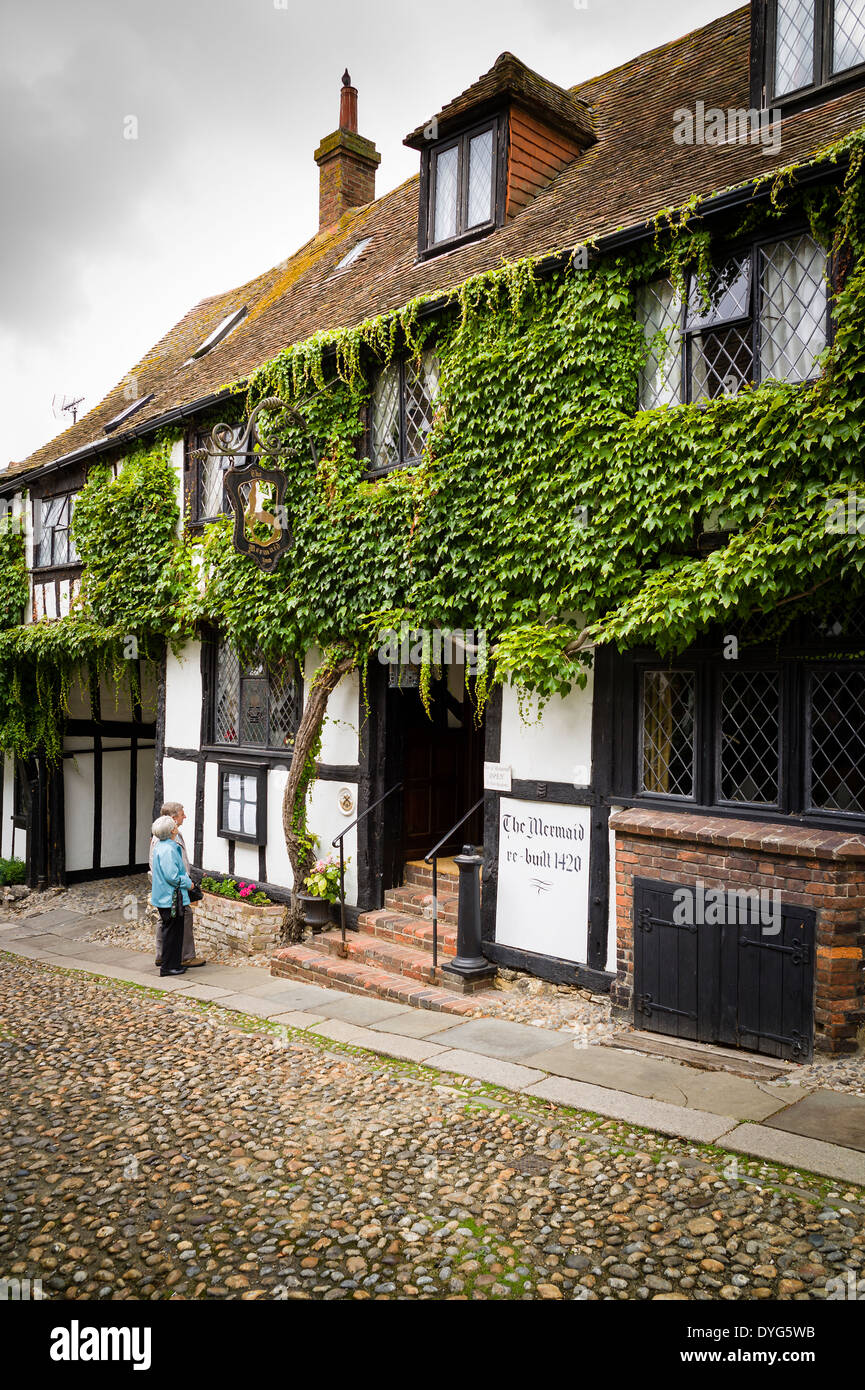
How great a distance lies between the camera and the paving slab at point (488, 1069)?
607 centimetres

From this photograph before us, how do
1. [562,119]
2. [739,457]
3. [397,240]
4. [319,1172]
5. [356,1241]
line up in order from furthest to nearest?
[397,240]
[562,119]
[739,457]
[319,1172]
[356,1241]

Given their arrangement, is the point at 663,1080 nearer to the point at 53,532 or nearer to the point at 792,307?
the point at 792,307

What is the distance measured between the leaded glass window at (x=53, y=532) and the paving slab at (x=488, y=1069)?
1081cm

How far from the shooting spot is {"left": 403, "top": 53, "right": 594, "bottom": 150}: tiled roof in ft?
30.1

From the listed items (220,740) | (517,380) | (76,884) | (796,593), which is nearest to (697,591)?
(796,593)

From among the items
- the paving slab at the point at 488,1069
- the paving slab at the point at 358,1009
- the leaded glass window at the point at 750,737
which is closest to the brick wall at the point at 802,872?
the leaded glass window at the point at 750,737

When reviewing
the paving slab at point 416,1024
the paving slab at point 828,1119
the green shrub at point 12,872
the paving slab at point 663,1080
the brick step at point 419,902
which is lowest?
the green shrub at point 12,872

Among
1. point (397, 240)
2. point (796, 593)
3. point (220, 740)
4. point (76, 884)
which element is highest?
point (397, 240)

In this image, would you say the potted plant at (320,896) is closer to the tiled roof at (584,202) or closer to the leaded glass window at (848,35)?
the tiled roof at (584,202)

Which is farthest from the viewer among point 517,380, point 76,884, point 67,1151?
point 76,884

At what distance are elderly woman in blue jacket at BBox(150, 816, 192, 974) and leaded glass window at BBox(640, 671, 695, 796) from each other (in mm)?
4843

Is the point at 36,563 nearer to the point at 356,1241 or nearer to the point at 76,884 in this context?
the point at 76,884

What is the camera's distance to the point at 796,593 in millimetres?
6465
